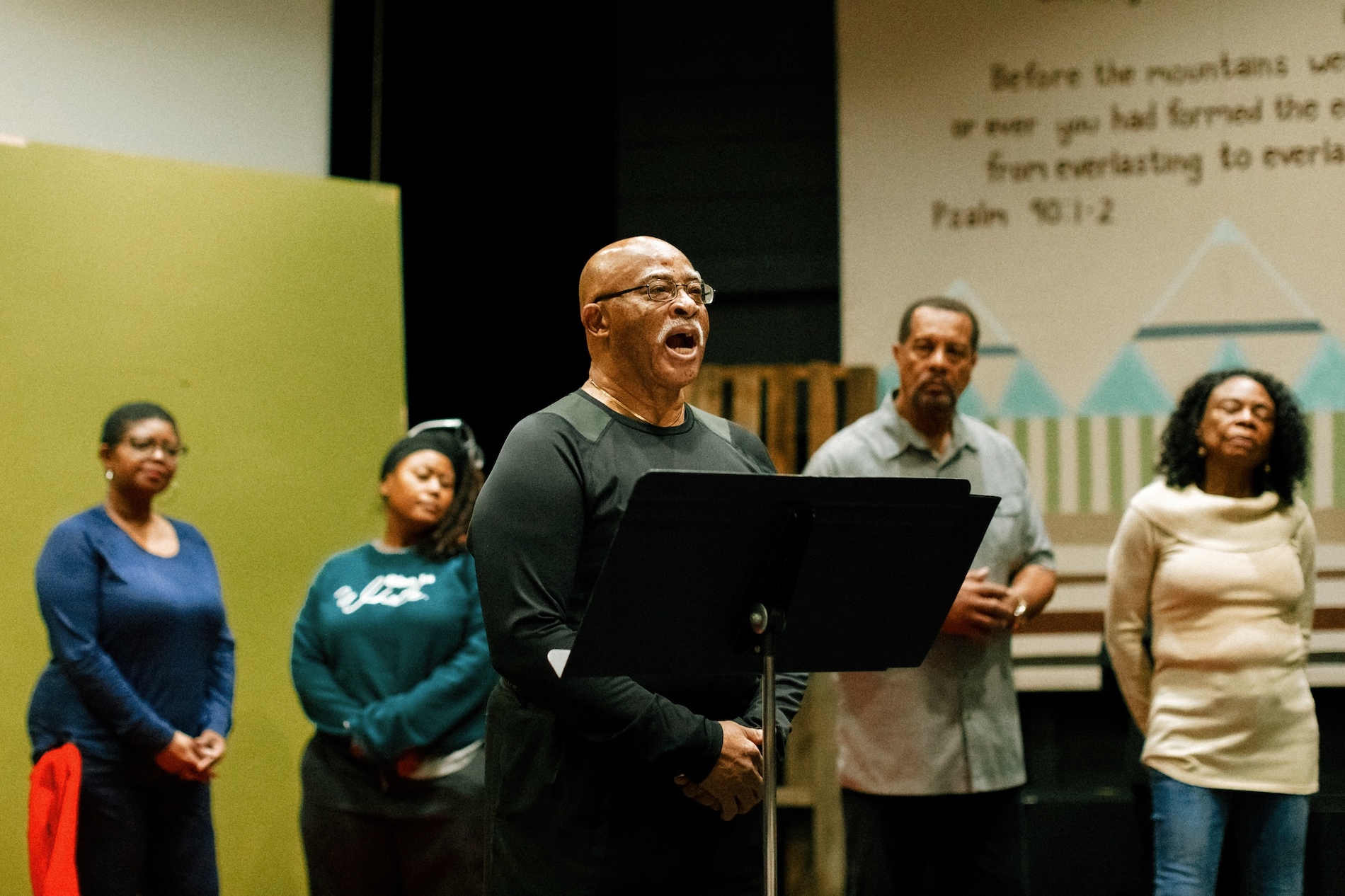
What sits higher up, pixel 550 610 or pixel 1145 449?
pixel 1145 449

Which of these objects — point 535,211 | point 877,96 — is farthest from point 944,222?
point 535,211

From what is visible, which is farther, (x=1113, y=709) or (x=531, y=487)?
(x=1113, y=709)

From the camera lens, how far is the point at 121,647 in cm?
346

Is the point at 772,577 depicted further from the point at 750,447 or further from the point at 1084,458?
the point at 1084,458

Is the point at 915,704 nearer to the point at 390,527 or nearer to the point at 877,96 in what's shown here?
the point at 390,527

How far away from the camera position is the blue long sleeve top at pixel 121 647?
337cm

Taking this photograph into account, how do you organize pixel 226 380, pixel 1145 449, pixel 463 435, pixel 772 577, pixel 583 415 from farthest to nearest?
pixel 1145 449, pixel 226 380, pixel 463 435, pixel 583 415, pixel 772 577

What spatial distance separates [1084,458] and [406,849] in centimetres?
233

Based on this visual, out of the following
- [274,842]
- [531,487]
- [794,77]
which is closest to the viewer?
[531,487]

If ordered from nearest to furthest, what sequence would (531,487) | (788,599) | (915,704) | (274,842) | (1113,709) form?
(788,599)
(531,487)
(915,704)
(274,842)
(1113,709)

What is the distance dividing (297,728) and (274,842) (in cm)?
32

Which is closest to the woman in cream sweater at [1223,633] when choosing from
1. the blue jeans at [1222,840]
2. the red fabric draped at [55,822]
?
the blue jeans at [1222,840]

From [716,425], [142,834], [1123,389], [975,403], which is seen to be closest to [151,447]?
[142,834]

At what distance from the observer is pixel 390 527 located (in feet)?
12.0
